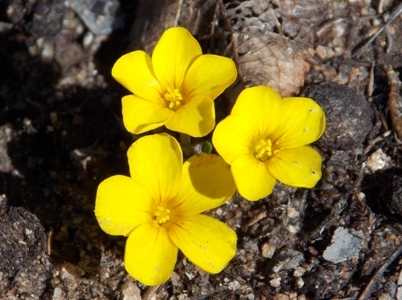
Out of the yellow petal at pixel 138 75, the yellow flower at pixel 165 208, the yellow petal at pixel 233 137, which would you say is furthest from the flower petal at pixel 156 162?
the yellow petal at pixel 138 75

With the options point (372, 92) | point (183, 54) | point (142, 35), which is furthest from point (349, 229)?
point (142, 35)

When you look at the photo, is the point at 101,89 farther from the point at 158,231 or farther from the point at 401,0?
the point at 401,0

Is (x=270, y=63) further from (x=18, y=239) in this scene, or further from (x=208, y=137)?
(x=18, y=239)

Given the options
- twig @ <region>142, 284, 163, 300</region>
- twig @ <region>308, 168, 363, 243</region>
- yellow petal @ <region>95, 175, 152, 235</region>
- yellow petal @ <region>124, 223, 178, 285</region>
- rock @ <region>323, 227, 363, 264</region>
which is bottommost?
twig @ <region>142, 284, 163, 300</region>

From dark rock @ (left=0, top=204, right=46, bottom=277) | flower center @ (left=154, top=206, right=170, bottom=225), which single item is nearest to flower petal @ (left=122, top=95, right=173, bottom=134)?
flower center @ (left=154, top=206, right=170, bottom=225)

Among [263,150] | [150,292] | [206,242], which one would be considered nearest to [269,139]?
[263,150]

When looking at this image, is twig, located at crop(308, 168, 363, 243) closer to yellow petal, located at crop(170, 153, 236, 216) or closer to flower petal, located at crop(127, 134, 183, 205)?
yellow petal, located at crop(170, 153, 236, 216)

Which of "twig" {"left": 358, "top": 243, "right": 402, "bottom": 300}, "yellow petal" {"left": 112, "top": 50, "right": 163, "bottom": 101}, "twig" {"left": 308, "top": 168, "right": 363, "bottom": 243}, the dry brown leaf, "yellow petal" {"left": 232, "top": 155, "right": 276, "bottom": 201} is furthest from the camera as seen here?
the dry brown leaf

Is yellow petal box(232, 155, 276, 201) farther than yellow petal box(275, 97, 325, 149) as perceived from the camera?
No
